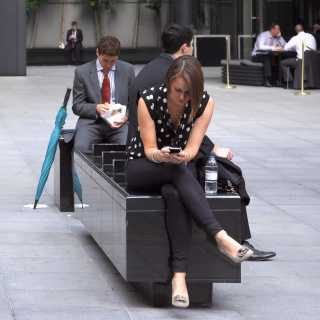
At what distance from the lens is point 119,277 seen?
27.0 ft

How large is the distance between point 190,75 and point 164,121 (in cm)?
39

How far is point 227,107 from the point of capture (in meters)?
23.7

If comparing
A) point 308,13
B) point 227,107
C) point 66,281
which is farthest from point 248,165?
point 308,13

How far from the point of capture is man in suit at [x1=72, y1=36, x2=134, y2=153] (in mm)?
10562

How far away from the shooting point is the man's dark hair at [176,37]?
8.23 metres

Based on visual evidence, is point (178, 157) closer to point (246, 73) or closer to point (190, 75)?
point (190, 75)

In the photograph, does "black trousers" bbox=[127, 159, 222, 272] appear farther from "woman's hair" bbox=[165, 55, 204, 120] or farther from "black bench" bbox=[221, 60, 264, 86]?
"black bench" bbox=[221, 60, 264, 86]

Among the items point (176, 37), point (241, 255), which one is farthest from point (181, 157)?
point (176, 37)

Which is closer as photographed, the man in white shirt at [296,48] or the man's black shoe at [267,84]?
the man in white shirt at [296,48]

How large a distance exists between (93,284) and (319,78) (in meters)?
21.3

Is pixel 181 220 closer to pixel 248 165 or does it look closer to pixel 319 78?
pixel 248 165

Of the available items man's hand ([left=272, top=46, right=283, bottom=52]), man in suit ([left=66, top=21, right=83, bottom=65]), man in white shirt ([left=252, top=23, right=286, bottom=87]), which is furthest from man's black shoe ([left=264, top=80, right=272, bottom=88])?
man in suit ([left=66, top=21, right=83, bottom=65])

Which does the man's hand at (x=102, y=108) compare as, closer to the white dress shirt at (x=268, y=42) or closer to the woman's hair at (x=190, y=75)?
the woman's hair at (x=190, y=75)

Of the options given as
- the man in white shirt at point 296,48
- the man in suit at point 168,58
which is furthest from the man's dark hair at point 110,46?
the man in white shirt at point 296,48
